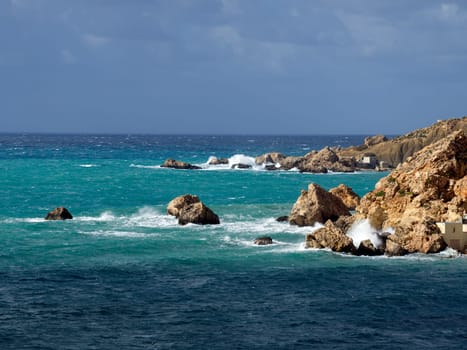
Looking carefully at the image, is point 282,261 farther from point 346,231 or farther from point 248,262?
point 346,231

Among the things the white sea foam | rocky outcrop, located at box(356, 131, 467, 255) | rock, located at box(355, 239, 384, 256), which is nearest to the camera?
rock, located at box(355, 239, 384, 256)

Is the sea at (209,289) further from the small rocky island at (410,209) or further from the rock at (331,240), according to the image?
the small rocky island at (410,209)

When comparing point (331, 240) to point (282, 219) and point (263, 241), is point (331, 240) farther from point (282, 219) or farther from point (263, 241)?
point (282, 219)

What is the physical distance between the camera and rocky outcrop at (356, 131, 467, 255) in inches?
2640

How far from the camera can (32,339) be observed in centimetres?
4297

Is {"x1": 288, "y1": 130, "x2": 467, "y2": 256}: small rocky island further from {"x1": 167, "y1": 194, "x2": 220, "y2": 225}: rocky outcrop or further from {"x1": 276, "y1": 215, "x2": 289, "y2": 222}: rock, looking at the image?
{"x1": 167, "y1": 194, "x2": 220, "y2": 225}: rocky outcrop

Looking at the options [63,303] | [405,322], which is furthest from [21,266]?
[405,322]

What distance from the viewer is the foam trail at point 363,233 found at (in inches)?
2702

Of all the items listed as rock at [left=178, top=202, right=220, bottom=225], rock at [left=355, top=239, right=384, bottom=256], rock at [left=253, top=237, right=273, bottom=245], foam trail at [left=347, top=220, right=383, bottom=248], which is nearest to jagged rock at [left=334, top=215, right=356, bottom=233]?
foam trail at [left=347, top=220, right=383, bottom=248]

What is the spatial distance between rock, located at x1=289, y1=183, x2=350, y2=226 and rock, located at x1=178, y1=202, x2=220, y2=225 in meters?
9.02

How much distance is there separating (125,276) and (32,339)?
1618cm

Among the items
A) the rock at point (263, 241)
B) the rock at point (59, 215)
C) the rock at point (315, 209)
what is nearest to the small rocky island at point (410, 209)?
the rock at point (315, 209)

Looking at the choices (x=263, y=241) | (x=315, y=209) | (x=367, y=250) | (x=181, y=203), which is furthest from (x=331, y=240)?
(x=181, y=203)

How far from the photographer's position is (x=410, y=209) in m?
73.1
